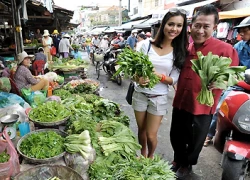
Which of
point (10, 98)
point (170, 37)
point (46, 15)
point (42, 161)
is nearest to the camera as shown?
point (42, 161)

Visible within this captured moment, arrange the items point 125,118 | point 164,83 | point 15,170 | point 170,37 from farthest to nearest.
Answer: point 125,118 < point 164,83 < point 170,37 < point 15,170

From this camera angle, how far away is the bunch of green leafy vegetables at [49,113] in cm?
305

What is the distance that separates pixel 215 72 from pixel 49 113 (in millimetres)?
2358

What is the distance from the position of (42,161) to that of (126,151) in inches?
37.1

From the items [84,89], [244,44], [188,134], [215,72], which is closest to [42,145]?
[188,134]

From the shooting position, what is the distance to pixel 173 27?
2346mm

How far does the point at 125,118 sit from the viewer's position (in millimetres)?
3332

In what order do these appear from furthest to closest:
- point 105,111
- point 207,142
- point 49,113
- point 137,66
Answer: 1. point 207,142
2. point 105,111
3. point 49,113
4. point 137,66

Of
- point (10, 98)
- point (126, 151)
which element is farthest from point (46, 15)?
point (126, 151)

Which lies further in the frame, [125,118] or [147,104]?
[125,118]

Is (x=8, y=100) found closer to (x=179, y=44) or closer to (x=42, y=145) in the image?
(x=42, y=145)

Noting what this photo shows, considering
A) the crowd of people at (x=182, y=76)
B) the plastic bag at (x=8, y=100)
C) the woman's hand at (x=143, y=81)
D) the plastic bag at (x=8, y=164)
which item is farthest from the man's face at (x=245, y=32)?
the plastic bag at (x=8, y=100)

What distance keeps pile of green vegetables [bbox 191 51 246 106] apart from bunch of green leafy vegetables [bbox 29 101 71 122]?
2025mm

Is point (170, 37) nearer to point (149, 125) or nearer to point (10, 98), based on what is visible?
point (149, 125)
